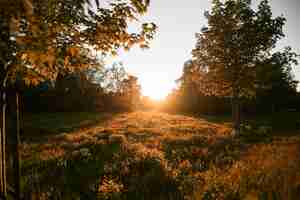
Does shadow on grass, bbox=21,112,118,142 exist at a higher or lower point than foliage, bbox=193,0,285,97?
lower

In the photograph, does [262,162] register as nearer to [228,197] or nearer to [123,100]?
[228,197]

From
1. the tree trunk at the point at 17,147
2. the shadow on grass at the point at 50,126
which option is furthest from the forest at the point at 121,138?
the shadow on grass at the point at 50,126

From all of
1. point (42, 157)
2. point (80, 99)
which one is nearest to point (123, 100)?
point (80, 99)

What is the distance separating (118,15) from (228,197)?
4.47 m

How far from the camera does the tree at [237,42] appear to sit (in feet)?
55.1

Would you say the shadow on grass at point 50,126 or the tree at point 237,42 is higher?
the tree at point 237,42

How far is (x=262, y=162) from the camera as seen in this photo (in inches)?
275

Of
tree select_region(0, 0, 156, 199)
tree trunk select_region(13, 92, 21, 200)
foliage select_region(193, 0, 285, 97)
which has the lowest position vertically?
tree trunk select_region(13, 92, 21, 200)

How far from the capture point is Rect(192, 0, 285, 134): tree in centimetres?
1680

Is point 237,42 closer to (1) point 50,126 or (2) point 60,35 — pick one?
(2) point 60,35

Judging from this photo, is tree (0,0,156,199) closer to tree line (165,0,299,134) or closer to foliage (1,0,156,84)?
foliage (1,0,156,84)

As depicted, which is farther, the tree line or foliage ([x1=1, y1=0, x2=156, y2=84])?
the tree line

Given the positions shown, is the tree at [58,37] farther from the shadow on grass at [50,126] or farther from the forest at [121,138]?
the shadow on grass at [50,126]

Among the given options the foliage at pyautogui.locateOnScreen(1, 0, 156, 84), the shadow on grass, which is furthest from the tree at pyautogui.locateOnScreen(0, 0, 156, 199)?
the shadow on grass
